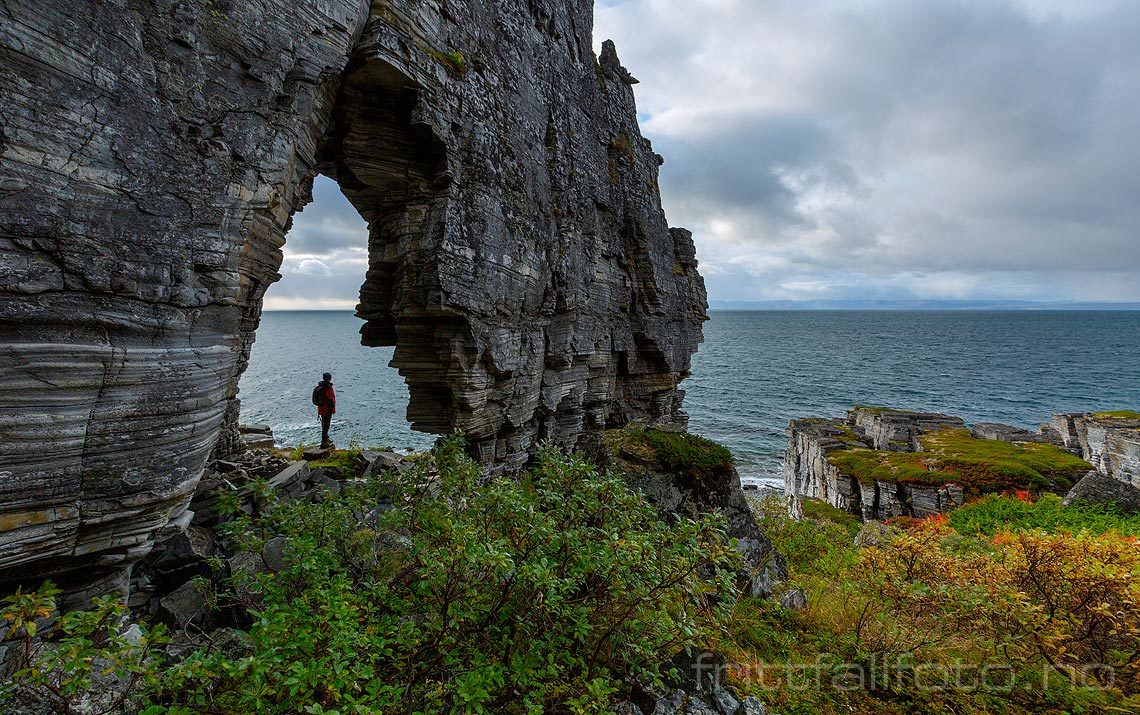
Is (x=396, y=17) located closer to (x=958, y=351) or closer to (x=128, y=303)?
(x=128, y=303)

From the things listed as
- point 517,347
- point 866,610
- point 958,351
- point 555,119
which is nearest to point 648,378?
point 517,347

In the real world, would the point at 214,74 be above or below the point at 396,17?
below

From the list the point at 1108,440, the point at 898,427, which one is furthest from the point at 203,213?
the point at 898,427

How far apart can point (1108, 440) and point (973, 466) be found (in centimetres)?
767

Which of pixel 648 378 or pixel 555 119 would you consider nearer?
pixel 555 119

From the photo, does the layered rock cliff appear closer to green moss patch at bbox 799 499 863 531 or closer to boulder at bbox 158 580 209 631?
green moss patch at bbox 799 499 863 531

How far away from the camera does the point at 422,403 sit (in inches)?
574

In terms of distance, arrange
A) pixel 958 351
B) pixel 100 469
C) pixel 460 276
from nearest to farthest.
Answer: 1. pixel 100 469
2. pixel 460 276
3. pixel 958 351

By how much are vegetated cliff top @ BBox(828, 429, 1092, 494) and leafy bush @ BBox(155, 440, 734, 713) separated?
26.5 meters

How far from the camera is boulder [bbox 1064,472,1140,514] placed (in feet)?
65.2

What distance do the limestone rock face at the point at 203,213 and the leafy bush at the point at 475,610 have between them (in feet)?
7.54

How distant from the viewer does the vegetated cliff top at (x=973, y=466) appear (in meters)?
25.0

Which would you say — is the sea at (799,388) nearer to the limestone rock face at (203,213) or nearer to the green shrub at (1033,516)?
the limestone rock face at (203,213)

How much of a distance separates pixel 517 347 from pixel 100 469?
1087cm
